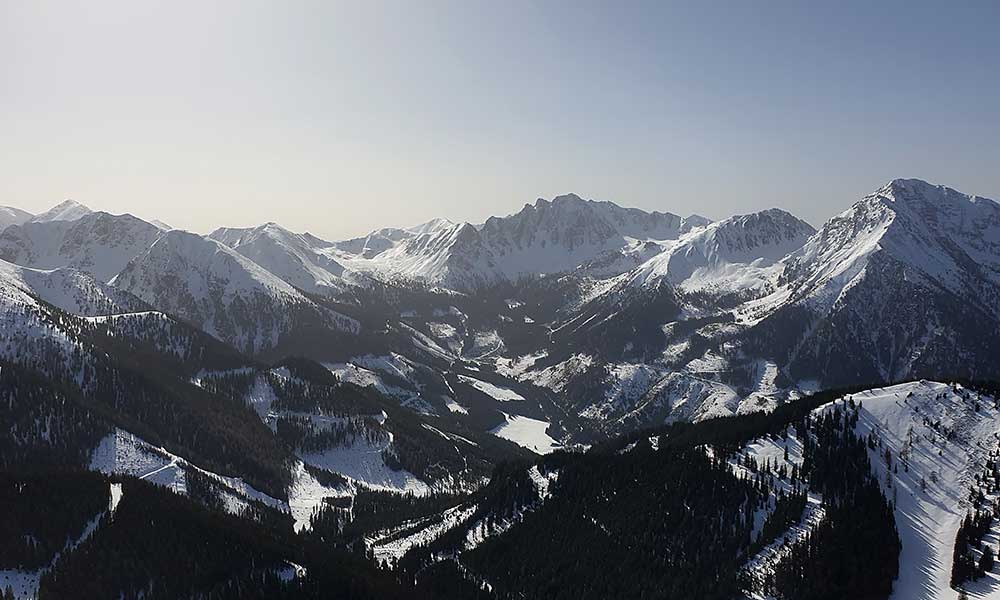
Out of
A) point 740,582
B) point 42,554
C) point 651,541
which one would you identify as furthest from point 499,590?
point 42,554

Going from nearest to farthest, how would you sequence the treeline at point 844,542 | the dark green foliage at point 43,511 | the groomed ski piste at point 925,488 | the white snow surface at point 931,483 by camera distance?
the treeline at point 844,542, the dark green foliage at point 43,511, the groomed ski piste at point 925,488, the white snow surface at point 931,483

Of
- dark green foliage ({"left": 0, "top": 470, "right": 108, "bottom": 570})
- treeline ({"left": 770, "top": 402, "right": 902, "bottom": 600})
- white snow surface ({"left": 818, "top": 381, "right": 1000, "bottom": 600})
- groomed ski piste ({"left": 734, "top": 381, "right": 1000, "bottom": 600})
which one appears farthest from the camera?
white snow surface ({"left": 818, "top": 381, "right": 1000, "bottom": 600})

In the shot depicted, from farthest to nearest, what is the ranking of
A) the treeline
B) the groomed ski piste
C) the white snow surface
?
the white snow surface < the groomed ski piste < the treeline

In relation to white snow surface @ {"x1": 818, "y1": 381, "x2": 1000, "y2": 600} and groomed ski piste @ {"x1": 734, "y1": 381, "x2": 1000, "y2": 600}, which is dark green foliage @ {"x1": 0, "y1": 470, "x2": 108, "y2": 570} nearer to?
groomed ski piste @ {"x1": 734, "y1": 381, "x2": 1000, "y2": 600}

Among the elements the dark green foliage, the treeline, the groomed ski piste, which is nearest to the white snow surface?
the groomed ski piste

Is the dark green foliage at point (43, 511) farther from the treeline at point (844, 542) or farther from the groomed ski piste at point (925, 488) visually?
the treeline at point (844, 542)

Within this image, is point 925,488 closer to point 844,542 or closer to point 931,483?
point 931,483

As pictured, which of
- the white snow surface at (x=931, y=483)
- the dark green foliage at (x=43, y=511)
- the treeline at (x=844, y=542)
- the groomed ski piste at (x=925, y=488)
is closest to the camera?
the treeline at (x=844, y=542)

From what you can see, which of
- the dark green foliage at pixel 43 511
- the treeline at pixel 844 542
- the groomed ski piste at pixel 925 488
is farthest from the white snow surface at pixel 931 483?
the dark green foliage at pixel 43 511

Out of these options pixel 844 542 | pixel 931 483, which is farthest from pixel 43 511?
pixel 931 483

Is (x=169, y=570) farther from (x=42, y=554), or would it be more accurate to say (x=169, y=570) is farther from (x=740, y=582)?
(x=740, y=582)

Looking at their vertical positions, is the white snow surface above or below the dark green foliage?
above
